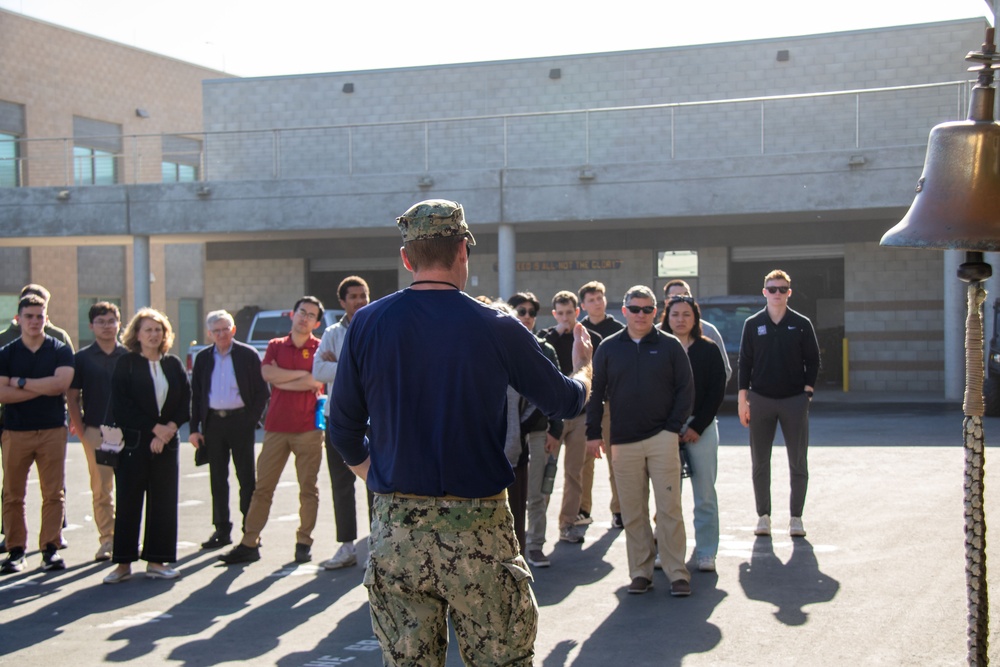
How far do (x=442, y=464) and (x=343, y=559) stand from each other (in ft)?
16.1

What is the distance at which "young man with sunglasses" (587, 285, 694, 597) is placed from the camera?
23.0 ft

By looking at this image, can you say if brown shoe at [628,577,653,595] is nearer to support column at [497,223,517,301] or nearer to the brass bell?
the brass bell

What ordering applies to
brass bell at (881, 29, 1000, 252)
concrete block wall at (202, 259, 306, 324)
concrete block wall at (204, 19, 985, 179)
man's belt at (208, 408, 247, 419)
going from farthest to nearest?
concrete block wall at (202, 259, 306, 324)
concrete block wall at (204, 19, 985, 179)
man's belt at (208, 408, 247, 419)
brass bell at (881, 29, 1000, 252)

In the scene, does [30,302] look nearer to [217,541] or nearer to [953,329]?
[217,541]

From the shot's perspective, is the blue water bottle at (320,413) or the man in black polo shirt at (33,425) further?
the man in black polo shirt at (33,425)

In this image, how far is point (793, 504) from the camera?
28.6 ft

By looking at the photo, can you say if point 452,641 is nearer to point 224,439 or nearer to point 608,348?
point 608,348

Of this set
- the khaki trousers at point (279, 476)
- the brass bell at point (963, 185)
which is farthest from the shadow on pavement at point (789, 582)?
the brass bell at point (963, 185)

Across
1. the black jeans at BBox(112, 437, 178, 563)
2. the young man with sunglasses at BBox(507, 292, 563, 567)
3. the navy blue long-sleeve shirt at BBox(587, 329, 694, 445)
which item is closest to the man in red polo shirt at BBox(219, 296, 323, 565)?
the black jeans at BBox(112, 437, 178, 563)

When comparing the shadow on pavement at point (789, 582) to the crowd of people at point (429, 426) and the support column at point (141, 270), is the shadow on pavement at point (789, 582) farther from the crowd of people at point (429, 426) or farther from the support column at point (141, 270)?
the support column at point (141, 270)

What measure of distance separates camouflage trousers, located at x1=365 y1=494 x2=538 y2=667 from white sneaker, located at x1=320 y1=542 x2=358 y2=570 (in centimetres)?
468

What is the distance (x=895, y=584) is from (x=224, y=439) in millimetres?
5009

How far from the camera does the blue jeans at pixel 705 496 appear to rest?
301 inches

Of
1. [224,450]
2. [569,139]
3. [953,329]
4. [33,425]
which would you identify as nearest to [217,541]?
[224,450]
